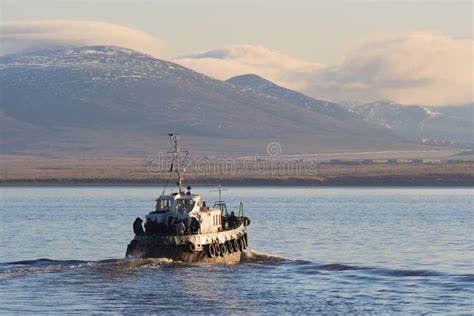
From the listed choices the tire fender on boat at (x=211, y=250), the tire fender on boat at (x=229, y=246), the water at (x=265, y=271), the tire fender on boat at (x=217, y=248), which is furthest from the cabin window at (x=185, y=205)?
the tire fender on boat at (x=229, y=246)

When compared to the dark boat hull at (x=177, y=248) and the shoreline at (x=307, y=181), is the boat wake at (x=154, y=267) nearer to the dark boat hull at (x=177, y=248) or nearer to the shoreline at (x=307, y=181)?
the dark boat hull at (x=177, y=248)

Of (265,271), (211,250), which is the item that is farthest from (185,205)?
(265,271)

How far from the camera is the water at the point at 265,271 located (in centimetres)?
4719

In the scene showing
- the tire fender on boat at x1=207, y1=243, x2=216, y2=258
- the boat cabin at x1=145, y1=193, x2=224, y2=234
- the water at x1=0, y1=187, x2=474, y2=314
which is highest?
the boat cabin at x1=145, y1=193, x2=224, y2=234

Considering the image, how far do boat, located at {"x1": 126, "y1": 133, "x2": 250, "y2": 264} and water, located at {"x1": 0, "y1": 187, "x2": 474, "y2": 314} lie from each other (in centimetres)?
71

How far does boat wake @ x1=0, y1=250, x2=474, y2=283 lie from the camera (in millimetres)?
55200

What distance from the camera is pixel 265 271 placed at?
57.9 m

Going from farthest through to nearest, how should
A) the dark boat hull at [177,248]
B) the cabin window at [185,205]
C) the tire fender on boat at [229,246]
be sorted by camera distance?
the tire fender on boat at [229,246] < the cabin window at [185,205] < the dark boat hull at [177,248]

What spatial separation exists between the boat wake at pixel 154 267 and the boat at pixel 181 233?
0.57 m

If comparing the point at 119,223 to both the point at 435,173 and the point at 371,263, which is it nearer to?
the point at 371,263

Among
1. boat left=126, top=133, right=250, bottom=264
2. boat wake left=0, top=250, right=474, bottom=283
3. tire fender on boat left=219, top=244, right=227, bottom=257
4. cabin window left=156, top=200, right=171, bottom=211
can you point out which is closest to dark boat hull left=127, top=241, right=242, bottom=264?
boat left=126, top=133, right=250, bottom=264

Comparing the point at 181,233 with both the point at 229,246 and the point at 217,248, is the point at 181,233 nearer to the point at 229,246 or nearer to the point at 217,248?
the point at 217,248

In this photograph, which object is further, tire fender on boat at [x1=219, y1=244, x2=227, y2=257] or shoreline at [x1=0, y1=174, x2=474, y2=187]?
shoreline at [x1=0, y1=174, x2=474, y2=187]

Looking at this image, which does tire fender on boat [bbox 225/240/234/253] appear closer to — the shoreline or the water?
the water
